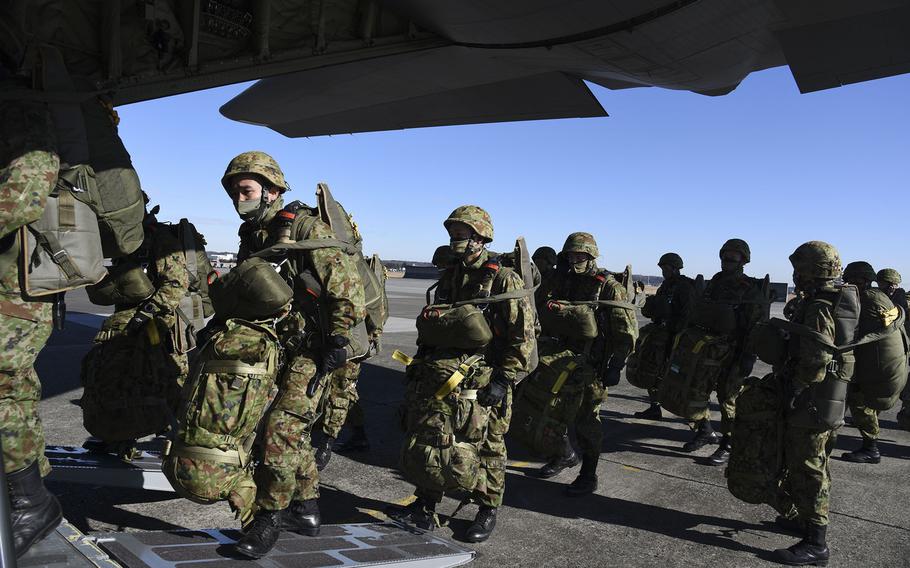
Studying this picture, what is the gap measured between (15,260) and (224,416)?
1.15 metres

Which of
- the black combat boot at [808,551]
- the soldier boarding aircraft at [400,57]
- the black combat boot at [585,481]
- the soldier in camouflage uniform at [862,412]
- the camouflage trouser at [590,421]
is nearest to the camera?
the soldier boarding aircraft at [400,57]

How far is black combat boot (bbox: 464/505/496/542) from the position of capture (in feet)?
13.7

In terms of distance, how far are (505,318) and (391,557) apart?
5.85 feet

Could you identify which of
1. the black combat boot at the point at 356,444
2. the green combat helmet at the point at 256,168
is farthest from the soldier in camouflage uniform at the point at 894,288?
the green combat helmet at the point at 256,168

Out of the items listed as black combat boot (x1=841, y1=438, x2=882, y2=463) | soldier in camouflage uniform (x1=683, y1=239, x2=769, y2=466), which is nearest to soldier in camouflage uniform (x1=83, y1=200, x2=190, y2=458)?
soldier in camouflage uniform (x1=683, y1=239, x2=769, y2=466)

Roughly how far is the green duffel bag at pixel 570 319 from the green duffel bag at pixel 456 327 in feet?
5.12

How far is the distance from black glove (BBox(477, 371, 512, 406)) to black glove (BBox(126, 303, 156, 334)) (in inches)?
104

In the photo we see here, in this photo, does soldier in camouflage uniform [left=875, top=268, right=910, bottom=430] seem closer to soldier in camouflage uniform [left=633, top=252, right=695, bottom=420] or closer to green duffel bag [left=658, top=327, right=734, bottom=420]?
soldier in camouflage uniform [left=633, top=252, right=695, bottom=420]

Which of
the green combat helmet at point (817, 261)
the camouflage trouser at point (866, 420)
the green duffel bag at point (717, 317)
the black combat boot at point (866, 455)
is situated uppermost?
the green combat helmet at point (817, 261)

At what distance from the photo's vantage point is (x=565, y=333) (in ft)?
19.2

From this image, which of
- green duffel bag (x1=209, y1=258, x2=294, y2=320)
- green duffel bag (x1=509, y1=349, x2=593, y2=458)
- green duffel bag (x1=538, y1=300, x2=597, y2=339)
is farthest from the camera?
green duffel bag (x1=538, y1=300, x2=597, y2=339)

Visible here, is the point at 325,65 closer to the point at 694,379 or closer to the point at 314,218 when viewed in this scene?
the point at 314,218

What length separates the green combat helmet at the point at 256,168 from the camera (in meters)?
3.76

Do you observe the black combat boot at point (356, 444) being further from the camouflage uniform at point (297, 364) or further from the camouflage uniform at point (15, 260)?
the camouflage uniform at point (15, 260)
